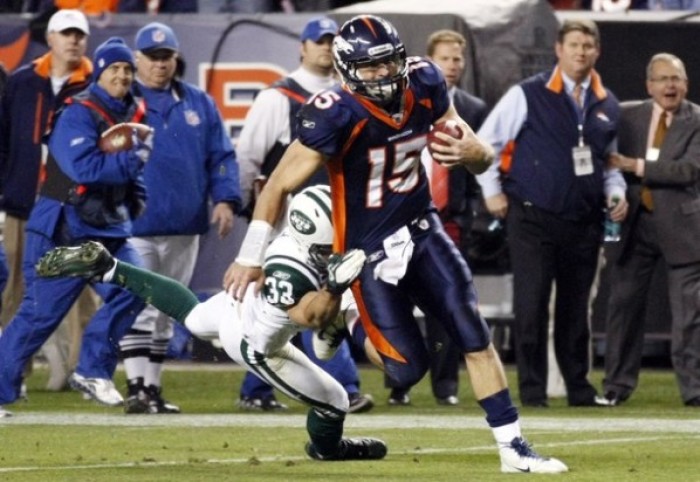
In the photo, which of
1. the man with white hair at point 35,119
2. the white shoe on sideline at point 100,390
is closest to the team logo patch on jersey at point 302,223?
the white shoe on sideline at point 100,390

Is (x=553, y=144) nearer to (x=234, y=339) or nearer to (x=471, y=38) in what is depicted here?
(x=471, y=38)

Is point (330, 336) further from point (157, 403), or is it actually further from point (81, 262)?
point (157, 403)

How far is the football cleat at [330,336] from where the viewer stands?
10016mm

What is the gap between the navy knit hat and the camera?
1250cm

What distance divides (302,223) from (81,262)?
4.01 feet

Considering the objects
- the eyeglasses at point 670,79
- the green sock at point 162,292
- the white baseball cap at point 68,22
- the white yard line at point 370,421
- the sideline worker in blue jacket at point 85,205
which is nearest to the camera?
the green sock at point 162,292

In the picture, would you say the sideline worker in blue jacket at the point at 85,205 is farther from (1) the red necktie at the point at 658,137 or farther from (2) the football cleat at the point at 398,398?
(1) the red necktie at the point at 658,137

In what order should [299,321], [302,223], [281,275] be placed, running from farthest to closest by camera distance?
[302,223], [281,275], [299,321]

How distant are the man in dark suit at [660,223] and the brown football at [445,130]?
417cm

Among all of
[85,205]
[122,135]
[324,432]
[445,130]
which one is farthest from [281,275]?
[85,205]

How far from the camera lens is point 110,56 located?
41.0 ft

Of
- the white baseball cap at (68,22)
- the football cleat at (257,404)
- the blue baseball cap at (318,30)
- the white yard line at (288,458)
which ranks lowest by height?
the football cleat at (257,404)

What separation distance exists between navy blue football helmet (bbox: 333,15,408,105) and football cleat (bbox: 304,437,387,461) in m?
1.52

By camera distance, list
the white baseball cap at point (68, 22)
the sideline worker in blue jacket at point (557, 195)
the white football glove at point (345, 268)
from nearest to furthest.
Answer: the white football glove at point (345, 268)
the sideline worker in blue jacket at point (557, 195)
the white baseball cap at point (68, 22)
